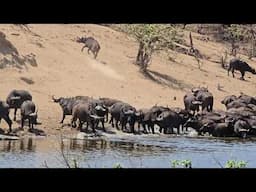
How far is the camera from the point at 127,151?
1395cm

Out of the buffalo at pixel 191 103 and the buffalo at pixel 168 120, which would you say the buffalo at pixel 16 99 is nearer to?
the buffalo at pixel 168 120

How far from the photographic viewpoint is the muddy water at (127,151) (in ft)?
39.8

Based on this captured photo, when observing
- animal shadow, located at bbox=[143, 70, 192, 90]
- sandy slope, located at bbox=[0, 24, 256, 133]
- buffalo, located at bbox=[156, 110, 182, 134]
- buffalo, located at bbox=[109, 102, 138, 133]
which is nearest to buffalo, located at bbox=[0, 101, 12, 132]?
sandy slope, located at bbox=[0, 24, 256, 133]

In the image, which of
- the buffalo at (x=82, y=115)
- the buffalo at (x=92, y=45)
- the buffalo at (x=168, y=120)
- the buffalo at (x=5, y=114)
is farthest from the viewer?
the buffalo at (x=92, y=45)

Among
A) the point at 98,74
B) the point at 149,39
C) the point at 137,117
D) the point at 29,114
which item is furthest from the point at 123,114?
the point at 149,39

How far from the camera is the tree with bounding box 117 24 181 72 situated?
24516mm

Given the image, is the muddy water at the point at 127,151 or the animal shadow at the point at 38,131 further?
the animal shadow at the point at 38,131

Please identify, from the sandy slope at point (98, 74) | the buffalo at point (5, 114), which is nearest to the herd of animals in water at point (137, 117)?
the buffalo at point (5, 114)

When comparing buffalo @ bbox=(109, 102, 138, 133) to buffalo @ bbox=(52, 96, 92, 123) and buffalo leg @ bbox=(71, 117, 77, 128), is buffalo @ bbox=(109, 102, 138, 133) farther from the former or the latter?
buffalo leg @ bbox=(71, 117, 77, 128)

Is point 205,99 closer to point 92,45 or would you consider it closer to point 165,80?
point 165,80

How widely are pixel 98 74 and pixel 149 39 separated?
2893mm

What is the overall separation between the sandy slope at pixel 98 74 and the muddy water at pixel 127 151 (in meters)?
1.83

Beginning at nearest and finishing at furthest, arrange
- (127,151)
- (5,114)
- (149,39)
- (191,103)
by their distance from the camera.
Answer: (127,151) < (5,114) < (191,103) < (149,39)
